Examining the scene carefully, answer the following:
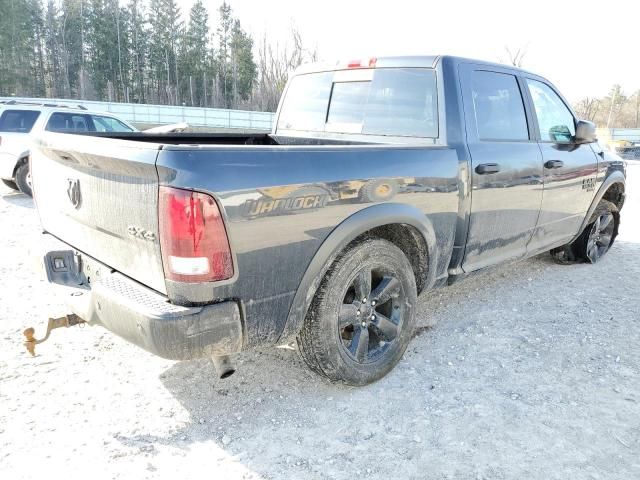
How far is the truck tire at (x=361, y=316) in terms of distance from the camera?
2652mm

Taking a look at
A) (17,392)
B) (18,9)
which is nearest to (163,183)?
(17,392)

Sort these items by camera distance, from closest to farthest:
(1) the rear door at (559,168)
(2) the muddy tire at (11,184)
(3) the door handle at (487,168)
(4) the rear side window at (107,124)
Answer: (3) the door handle at (487,168) → (1) the rear door at (559,168) → (2) the muddy tire at (11,184) → (4) the rear side window at (107,124)


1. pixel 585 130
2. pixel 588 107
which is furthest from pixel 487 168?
pixel 588 107

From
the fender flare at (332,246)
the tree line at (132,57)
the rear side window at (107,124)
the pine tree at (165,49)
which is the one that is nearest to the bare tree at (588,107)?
the tree line at (132,57)

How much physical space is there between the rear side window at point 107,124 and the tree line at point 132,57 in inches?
1472

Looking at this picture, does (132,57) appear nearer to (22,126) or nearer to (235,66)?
(235,66)

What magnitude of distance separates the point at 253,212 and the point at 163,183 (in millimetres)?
393

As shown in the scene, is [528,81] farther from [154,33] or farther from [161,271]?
[154,33]

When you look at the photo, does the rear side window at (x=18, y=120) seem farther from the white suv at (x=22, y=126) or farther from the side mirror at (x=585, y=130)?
the side mirror at (x=585, y=130)

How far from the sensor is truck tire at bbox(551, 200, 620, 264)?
17.4 ft

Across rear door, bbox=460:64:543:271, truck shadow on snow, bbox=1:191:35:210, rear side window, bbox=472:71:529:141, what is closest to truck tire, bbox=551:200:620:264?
rear door, bbox=460:64:543:271

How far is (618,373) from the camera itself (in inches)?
125

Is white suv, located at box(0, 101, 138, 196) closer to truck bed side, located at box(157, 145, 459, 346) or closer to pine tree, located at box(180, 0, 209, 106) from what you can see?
truck bed side, located at box(157, 145, 459, 346)

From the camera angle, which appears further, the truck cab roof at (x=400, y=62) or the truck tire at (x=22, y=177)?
the truck tire at (x=22, y=177)
